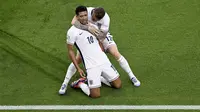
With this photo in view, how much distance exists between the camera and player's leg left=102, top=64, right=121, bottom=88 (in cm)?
640

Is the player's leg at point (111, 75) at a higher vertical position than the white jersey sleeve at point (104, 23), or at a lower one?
lower

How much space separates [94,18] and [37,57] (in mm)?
1553

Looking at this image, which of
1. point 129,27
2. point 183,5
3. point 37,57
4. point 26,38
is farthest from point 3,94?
point 183,5

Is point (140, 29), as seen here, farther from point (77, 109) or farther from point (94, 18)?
point (77, 109)

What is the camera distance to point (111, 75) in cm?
639

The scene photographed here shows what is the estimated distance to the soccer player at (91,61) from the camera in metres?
6.32

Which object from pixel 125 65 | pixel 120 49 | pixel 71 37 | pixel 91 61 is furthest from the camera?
pixel 120 49

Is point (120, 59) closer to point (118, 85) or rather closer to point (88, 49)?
point (118, 85)

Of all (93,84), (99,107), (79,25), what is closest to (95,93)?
(93,84)

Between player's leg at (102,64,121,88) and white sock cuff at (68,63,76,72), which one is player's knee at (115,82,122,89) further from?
white sock cuff at (68,63,76,72)

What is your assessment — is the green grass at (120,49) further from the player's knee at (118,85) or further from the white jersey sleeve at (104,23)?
the white jersey sleeve at (104,23)

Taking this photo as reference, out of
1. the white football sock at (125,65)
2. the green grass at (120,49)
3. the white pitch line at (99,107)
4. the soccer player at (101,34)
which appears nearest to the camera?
the white pitch line at (99,107)

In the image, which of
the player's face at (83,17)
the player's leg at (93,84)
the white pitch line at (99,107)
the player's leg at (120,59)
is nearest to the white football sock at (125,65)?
the player's leg at (120,59)

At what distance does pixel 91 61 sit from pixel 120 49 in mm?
1117
